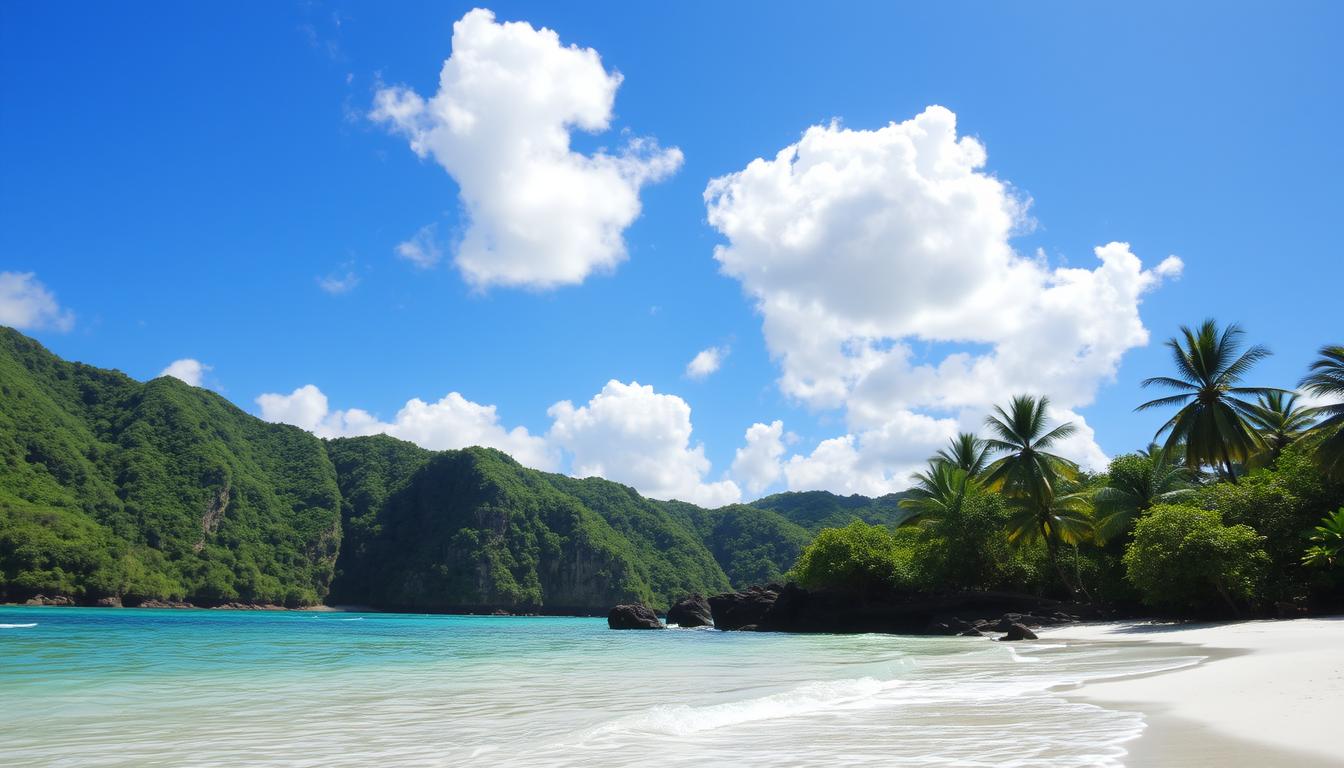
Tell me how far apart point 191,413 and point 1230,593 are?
149 meters

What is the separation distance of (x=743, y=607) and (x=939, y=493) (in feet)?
64.0

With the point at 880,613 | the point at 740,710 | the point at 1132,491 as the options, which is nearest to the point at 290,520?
the point at 880,613

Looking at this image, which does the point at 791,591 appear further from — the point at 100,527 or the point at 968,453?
the point at 100,527

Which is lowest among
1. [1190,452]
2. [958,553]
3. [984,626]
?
[984,626]

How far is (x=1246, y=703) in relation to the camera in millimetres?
7938

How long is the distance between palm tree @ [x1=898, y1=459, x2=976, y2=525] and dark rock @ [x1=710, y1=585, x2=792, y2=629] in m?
13.2

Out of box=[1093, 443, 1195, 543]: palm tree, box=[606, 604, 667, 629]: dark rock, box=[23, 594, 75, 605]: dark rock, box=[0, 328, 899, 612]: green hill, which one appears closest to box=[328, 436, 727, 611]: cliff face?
box=[0, 328, 899, 612]: green hill

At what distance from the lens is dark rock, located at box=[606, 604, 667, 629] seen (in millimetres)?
60719

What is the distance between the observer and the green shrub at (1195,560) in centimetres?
2322

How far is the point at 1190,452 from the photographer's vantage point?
2994cm

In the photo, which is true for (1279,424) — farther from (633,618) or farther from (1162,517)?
(633,618)

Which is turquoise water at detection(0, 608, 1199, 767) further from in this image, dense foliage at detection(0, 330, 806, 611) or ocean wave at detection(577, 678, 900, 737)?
dense foliage at detection(0, 330, 806, 611)

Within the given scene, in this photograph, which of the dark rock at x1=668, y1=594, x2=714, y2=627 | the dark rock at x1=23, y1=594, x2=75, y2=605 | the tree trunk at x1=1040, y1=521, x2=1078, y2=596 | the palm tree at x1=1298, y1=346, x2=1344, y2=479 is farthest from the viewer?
the dark rock at x1=23, y1=594, x2=75, y2=605

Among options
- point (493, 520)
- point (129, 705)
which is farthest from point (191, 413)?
point (129, 705)
